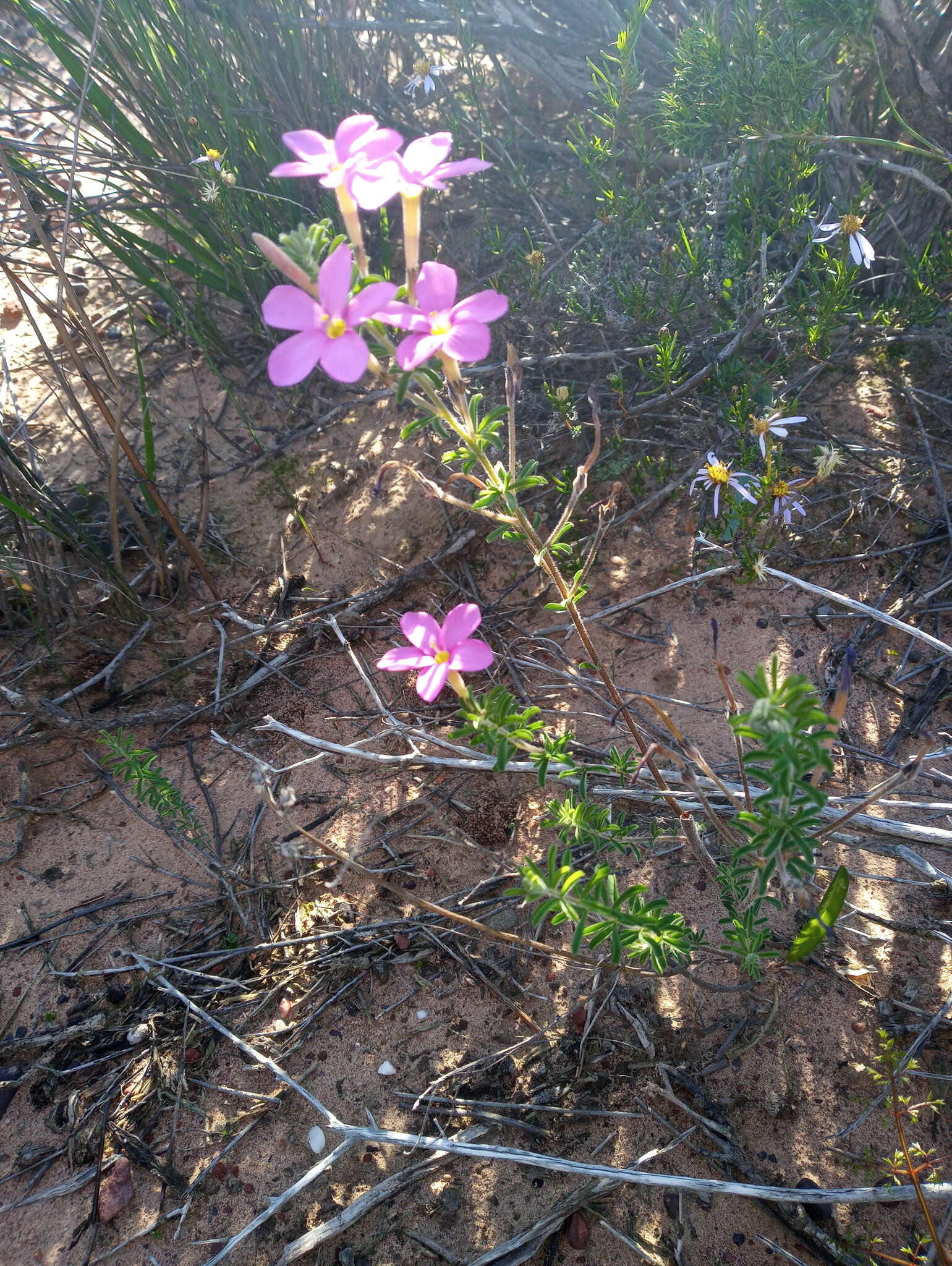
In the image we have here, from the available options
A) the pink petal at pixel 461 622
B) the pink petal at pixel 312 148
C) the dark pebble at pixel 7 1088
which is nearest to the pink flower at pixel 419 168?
the pink petal at pixel 312 148

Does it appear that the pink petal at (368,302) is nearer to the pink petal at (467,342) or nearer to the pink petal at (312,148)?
the pink petal at (467,342)

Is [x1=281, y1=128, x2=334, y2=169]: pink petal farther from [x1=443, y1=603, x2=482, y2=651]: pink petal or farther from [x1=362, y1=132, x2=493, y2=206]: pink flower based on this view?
[x1=443, y1=603, x2=482, y2=651]: pink petal

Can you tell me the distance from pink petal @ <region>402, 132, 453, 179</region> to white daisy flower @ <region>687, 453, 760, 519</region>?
156 cm

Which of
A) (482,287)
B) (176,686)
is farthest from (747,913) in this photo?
(482,287)

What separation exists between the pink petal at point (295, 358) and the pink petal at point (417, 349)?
0.13 m

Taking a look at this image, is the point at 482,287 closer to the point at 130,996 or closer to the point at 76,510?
the point at 76,510

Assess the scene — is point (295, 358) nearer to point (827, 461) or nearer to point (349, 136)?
point (349, 136)

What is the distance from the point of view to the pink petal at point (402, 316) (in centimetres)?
137

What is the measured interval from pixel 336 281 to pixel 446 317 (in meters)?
0.23

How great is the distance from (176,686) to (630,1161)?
82.0 inches

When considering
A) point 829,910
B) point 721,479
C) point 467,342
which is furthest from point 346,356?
point 721,479

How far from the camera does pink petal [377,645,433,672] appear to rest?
5.09 feet

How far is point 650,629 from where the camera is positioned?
9.46 ft

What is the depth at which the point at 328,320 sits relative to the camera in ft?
4.50
